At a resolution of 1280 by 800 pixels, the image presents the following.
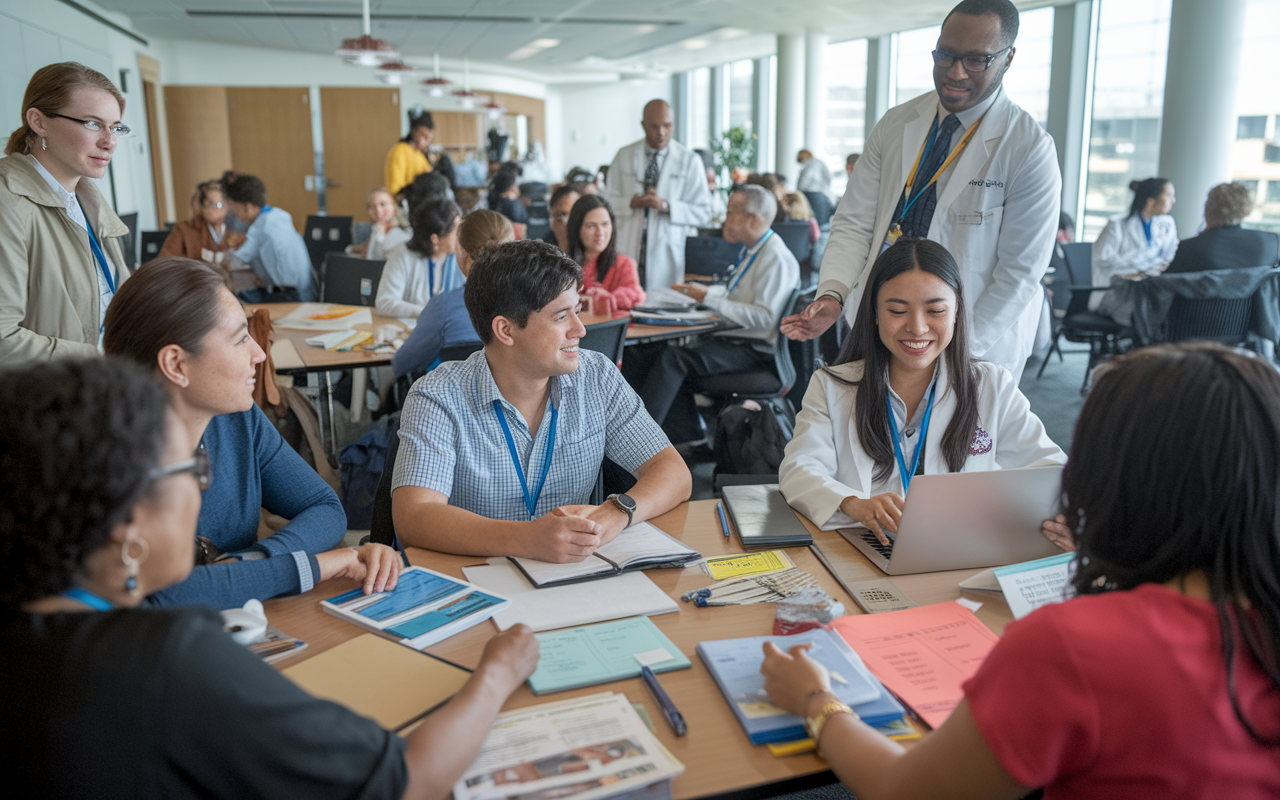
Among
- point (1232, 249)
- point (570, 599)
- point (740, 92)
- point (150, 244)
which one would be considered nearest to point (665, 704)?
point (570, 599)

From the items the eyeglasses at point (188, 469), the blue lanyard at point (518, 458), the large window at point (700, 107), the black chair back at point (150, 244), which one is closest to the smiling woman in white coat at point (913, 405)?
the blue lanyard at point (518, 458)

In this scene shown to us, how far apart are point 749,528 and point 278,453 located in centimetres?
93

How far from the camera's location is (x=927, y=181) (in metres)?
2.57

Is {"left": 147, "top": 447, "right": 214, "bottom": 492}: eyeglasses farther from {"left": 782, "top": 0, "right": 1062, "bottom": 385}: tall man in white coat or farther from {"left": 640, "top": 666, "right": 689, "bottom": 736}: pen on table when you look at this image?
{"left": 782, "top": 0, "right": 1062, "bottom": 385}: tall man in white coat

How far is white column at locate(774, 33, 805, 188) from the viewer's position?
11.8 metres

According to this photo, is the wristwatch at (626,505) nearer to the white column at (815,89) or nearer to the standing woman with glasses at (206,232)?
the standing woman with glasses at (206,232)

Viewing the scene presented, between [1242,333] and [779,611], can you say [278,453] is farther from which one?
[1242,333]

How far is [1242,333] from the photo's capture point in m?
4.86

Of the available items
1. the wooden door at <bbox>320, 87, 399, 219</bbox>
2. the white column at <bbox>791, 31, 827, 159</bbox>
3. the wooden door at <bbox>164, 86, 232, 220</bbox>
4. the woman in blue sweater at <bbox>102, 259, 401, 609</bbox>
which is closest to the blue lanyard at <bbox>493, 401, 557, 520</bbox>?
the woman in blue sweater at <bbox>102, 259, 401, 609</bbox>

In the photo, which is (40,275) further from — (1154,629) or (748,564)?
(1154,629)

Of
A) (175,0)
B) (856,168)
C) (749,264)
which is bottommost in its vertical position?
(749,264)

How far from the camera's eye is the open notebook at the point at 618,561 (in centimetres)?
146

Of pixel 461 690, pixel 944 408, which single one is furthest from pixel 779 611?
pixel 944 408

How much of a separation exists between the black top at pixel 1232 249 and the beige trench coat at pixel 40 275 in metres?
5.42
